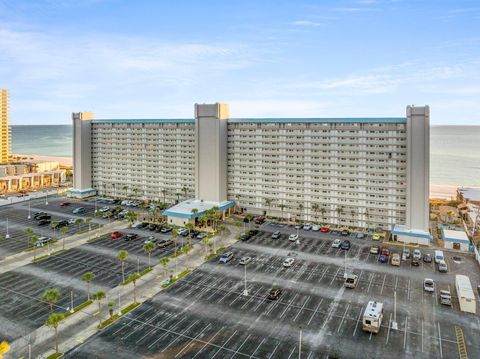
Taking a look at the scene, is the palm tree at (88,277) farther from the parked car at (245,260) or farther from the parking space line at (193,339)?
the parked car at (245,260)

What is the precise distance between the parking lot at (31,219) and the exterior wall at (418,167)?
258 ft

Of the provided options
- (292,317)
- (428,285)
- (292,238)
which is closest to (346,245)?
(292,238)

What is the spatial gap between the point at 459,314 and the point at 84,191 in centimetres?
11750

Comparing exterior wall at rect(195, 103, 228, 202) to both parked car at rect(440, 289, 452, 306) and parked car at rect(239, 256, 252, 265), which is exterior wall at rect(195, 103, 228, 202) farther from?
parked car at rect(440, 289, 452, 306)

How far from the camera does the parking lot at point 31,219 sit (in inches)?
2997

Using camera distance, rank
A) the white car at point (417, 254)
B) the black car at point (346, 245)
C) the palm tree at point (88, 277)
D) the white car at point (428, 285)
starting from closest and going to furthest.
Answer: the palm tree at point (88, 277) < the white car at point (428, 285) < the white car at point (417, 254) < the black car at point (346, 245)

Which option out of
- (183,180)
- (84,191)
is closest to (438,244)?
(183,180)

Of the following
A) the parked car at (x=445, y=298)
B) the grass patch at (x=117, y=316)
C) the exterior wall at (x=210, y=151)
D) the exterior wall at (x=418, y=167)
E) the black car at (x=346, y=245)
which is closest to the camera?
the grass patch at (x=117, y=316)

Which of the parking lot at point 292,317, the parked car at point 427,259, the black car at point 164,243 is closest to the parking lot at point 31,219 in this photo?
the black car at point 164,243

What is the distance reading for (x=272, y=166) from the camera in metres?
102

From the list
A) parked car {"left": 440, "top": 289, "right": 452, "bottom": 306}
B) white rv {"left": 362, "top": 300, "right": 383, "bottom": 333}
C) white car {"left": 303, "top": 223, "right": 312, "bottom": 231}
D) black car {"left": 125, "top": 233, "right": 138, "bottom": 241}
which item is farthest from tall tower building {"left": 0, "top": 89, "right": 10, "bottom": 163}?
parked car {"left": 440, "top": 289, "right": 452, "bottom": 306}

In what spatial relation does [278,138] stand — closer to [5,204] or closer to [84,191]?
[84,191]

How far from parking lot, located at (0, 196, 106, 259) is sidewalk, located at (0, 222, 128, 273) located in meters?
2.83

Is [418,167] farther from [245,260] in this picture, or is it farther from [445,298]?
[245,260]
